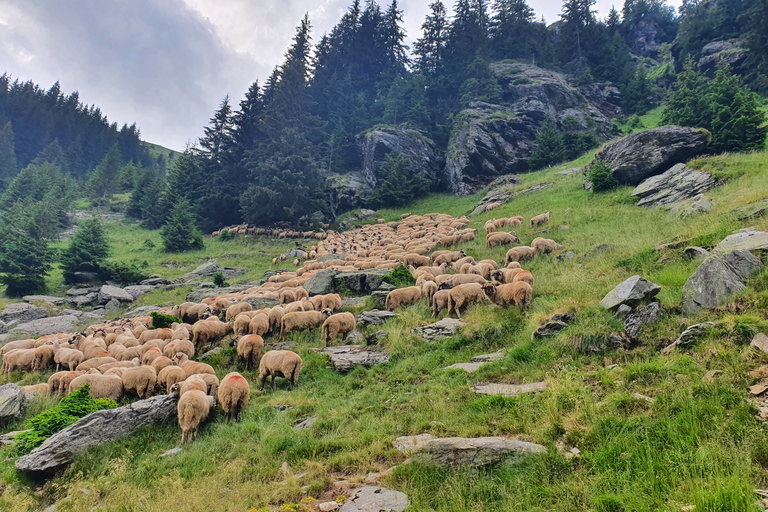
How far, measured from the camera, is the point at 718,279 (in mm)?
6824

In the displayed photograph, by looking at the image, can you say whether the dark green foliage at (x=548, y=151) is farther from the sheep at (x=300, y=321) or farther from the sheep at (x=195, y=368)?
the sheep at (x=195, y=368)

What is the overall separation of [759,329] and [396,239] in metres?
23.5

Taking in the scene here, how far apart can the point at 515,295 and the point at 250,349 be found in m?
8.27

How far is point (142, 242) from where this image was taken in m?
43.2

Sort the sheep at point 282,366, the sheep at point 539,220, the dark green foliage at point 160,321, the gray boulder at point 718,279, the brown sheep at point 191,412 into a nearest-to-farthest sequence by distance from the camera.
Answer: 1. the gray boulder at point 718,279
2. the brown sheep at point 191,412
3. the sheep at point 282,366
4. the dark green foliage at point 160,321
5. the sheep at point 539,220

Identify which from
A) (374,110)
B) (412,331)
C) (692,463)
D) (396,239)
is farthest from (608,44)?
(692,463)

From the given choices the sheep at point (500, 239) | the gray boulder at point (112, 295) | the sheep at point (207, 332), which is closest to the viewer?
the sheep at point (207, 332)

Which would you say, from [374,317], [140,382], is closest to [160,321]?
[140,382]

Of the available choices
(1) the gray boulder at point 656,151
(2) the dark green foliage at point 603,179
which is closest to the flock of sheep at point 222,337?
(2) the dark green foliage at point 603,179

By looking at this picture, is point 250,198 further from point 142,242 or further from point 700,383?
point 700,383

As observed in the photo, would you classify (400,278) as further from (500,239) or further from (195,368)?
(195,368)

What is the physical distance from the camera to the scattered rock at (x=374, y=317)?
42.0 ft

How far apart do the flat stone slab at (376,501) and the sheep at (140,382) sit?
7292mm

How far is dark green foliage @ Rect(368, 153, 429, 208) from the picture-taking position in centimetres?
4597
